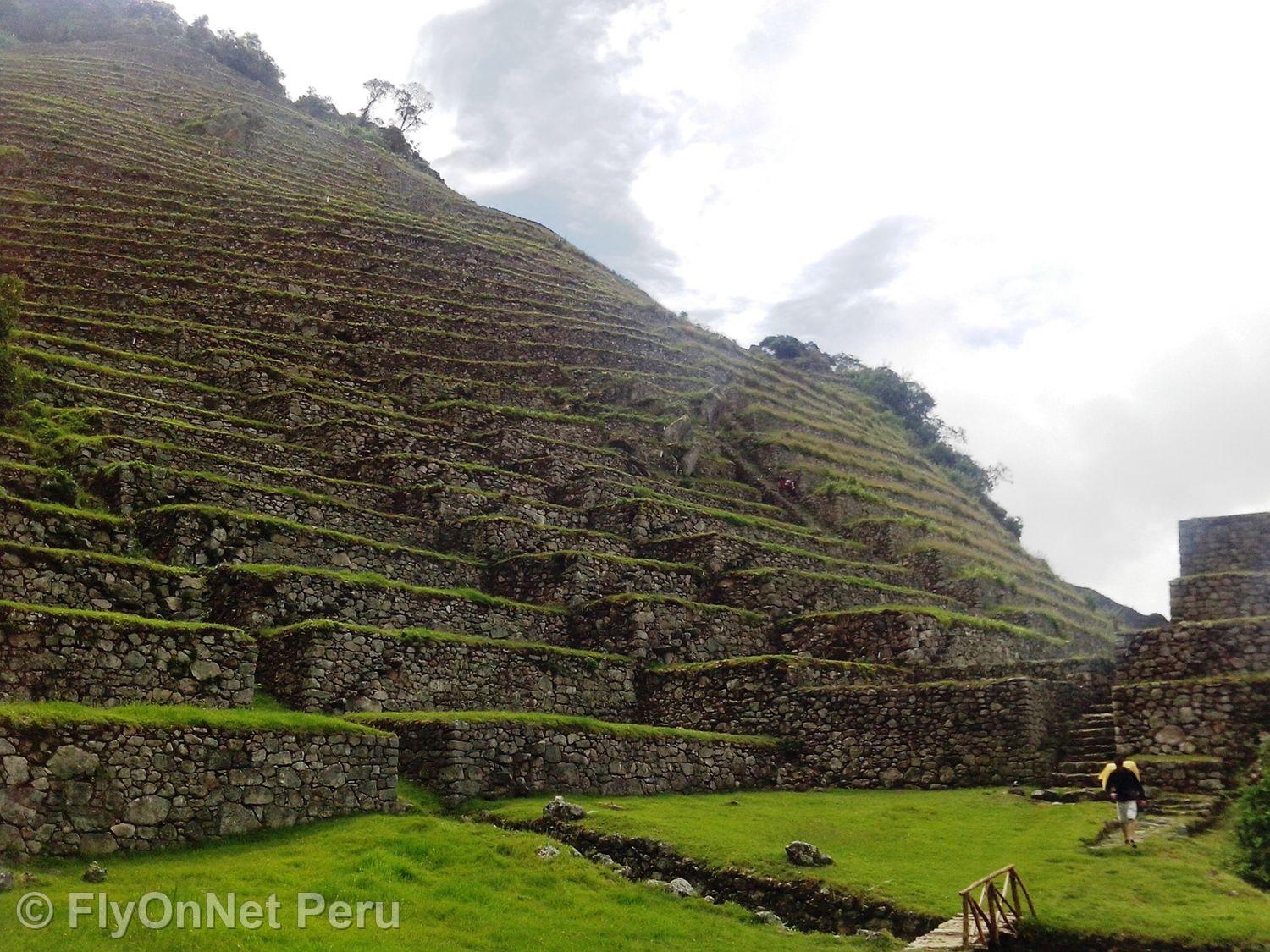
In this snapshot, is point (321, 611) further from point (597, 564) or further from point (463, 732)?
point (597, 564)

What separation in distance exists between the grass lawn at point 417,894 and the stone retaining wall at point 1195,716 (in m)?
7.74

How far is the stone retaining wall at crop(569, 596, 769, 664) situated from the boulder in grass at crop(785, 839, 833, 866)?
30.1 feet

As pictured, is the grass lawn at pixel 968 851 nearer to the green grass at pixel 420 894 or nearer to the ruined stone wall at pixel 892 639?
the green grass at pixel 420 894

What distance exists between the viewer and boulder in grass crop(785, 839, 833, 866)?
1303cm

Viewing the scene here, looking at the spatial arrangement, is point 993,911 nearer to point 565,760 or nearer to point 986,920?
point 986,920

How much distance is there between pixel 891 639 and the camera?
23062 millimetres

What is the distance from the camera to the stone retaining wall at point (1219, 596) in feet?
66.2

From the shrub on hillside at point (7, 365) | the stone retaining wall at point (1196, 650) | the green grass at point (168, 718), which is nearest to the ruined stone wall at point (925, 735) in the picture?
the stone retaining wall at point (1196, 650)

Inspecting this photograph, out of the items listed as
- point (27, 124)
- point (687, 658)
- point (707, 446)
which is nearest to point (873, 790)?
point (687, 658)

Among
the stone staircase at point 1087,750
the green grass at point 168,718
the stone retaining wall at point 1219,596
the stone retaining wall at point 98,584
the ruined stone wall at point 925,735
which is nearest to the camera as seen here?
the green grass at point 168,718

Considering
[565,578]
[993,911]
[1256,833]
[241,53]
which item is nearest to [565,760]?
[565,578]

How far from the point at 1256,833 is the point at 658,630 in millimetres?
12249

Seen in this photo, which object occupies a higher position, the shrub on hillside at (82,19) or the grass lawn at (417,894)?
the shrub on hillside at (82,19)

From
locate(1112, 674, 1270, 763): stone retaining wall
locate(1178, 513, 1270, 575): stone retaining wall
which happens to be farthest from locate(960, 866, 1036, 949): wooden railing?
locate(1178, 513, 1270, 575): stone retaining wall
